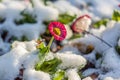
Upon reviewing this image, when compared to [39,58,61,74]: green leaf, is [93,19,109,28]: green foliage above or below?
above

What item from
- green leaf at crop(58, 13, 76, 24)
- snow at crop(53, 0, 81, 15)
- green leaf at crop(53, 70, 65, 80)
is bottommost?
green leaf at crop(53, 70, 65, 80)

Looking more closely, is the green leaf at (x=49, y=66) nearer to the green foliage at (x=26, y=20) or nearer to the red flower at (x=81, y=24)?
the red flower at (x=81, y=24)

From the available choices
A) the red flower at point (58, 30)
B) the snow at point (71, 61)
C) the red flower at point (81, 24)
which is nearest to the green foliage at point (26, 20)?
the red flower at point (81, 24)

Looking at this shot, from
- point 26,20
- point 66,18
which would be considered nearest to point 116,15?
point 66,18

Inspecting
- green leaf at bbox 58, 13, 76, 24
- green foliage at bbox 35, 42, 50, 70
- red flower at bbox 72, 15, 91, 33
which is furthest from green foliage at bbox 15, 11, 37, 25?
green foliage at bbox 35, 42, 50, 70

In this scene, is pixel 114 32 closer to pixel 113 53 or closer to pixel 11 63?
pixel 113 53

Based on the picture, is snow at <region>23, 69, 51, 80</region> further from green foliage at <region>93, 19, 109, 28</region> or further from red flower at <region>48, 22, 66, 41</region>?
green foliage at <region>93, 19, 109, 28</region>

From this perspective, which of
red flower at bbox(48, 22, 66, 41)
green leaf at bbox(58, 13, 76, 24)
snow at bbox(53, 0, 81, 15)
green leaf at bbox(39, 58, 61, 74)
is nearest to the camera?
green leaf at bbox(39, 58, 61, 74)
